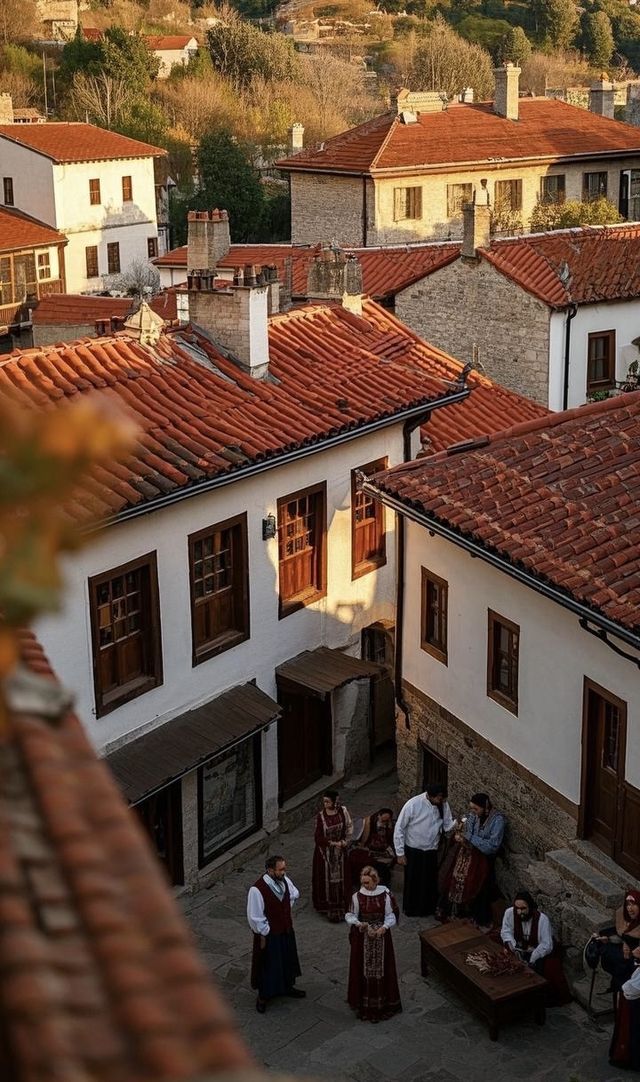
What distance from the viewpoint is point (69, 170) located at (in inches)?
1933

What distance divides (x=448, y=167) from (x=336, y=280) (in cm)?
2305

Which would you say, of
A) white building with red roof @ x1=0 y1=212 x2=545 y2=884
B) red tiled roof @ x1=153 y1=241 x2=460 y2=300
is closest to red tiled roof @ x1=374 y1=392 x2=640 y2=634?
white building with red roof @ x1=0 y1=212 x2=545 y2=884

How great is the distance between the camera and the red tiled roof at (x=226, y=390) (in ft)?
46.6

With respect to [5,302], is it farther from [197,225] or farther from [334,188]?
[197,225]

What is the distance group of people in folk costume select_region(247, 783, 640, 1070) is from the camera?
11914mm

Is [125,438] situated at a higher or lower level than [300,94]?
higher

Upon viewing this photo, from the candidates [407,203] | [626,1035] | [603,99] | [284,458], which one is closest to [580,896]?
[626,1035]

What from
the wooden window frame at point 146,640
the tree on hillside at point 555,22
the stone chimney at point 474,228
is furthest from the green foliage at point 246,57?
the wooden window frame at point 146,640

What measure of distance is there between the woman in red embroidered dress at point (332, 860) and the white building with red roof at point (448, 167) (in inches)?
1135

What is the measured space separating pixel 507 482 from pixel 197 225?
753 cm

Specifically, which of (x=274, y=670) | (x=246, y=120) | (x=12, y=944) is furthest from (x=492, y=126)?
(x=12, y=944)

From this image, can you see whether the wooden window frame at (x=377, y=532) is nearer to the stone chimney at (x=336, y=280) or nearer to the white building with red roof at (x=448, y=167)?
the stone chimney at (x=336, y=280)

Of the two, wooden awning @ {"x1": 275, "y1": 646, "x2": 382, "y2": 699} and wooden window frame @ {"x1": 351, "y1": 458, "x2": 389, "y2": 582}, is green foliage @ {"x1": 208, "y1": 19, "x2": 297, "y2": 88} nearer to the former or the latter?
wooden window frame @ {"x1": 351, "y1": 458, "x2": 389, "y2": 582}

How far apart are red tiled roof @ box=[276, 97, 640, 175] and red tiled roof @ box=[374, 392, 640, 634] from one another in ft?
87.7
